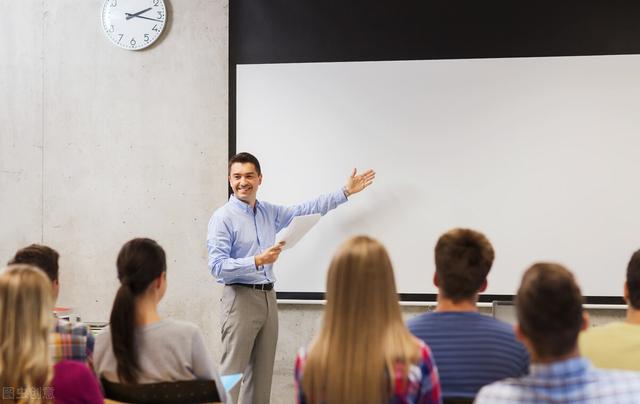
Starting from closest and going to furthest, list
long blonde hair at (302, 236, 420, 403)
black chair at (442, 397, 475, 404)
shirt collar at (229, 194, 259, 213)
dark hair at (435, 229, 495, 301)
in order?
long blonde hair at (302, 236, 420, 403) < black chair at (442, 397, 475, 404) < dark hair at (435, 229, 495, 301) < shirt collar at (229, 194, 259, 213)

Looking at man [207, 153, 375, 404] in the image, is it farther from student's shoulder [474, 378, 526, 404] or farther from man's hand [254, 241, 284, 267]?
student's shoulder [474, 378, 526, 404]

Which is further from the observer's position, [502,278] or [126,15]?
[126,15]

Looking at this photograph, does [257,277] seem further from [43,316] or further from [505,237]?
[43,316]

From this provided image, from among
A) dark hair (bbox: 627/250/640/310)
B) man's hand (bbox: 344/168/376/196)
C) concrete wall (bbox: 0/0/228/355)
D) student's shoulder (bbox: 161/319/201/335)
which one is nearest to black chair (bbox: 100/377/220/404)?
student's shoulder (bbox: 161/319/201/335)

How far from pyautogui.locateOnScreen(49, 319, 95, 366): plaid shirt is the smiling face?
1921 millimetres

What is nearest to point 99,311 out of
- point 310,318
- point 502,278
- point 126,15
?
point 310,318

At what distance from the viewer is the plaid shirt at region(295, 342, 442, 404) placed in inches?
67.8

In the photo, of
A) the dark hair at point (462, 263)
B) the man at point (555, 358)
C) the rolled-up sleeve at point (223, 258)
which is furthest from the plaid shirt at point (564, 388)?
the rolled-up sleeve at point (223, 258)

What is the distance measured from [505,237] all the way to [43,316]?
3.36m

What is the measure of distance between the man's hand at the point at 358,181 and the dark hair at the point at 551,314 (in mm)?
2945

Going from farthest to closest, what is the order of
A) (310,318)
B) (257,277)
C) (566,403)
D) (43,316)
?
(310,318) < (257,277) < (43,316) < (566,403)

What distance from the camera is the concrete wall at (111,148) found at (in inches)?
193

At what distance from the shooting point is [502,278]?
4.52 meters

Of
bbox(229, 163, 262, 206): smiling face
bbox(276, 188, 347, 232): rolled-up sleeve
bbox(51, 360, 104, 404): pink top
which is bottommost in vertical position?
bbox(51, 360, 104, 404): pink top
